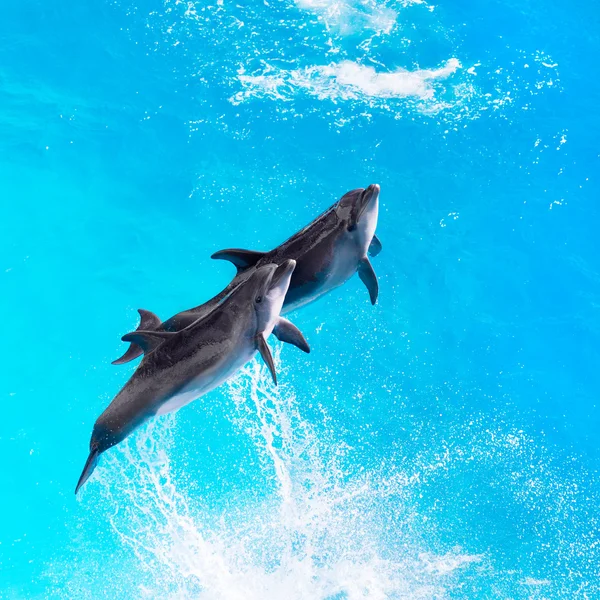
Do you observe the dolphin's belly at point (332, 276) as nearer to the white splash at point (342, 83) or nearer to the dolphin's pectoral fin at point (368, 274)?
the dolphin's pectoral fin at point (368, 274)

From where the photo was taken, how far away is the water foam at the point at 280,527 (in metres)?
10.3

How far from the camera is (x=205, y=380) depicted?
549 cm

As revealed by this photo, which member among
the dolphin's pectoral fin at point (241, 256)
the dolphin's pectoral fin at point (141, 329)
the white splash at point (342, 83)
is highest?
the white splash at point (342, 83)

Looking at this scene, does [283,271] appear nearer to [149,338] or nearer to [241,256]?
[241,256]

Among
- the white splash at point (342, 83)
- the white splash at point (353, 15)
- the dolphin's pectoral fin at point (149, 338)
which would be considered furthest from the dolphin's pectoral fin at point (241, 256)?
the white splash at point (353, 15)

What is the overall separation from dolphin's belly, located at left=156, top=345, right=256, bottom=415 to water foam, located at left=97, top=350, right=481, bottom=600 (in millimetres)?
4935

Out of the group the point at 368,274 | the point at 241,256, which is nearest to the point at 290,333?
the point at 241,256

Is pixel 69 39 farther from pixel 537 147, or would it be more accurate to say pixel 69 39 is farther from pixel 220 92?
pixel 537 147

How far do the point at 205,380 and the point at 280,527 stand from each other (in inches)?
235

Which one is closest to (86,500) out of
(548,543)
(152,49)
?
(548,543)

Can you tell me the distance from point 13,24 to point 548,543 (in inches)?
568

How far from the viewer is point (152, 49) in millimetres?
13578

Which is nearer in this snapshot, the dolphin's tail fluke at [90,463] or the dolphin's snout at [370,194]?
the dolphin's tail fluke at [90,463]

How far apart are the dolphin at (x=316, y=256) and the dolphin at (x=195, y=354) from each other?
0.34 meters
